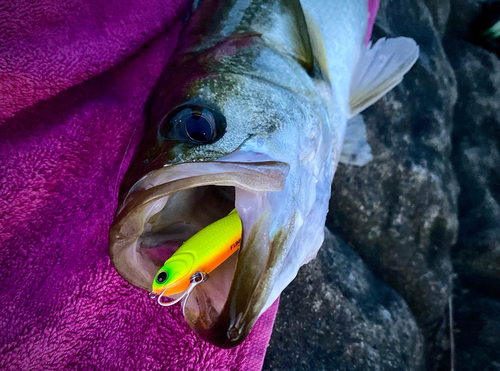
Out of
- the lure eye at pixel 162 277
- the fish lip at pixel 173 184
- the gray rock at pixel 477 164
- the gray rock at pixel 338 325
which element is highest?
the fish lip at pixel 173 184

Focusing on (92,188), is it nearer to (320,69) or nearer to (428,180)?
(320,69)

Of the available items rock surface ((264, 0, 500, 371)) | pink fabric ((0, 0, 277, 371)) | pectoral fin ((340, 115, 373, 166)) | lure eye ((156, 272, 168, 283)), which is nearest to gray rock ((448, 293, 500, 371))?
rock surface ((264, 0, 500, 371))

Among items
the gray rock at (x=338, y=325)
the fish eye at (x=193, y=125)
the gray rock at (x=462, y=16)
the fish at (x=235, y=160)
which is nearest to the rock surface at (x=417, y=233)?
the gray rock at (x=338, y=325)

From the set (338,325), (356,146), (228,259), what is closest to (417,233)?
(356,146)

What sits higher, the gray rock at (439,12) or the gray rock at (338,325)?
the gray rock at (439,12)

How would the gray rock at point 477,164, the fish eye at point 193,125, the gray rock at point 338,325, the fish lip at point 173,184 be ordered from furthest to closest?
the gray rock at point 477,164
the gray rock at point 338,325
the fish eye at point 193,125
the fish lip at point 173,184

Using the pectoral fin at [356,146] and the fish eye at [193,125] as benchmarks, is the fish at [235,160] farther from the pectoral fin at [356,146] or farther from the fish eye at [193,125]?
the pectoral fin at [356,146]

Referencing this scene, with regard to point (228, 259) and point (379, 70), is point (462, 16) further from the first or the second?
point (228, 259)

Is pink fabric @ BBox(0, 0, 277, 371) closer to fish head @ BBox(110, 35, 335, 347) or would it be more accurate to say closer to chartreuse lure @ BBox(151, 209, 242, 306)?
fish head @ BBox(110, 35, 335, 347)
